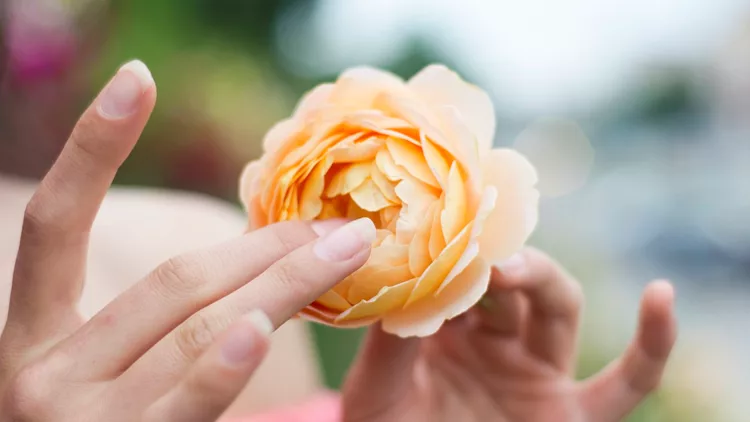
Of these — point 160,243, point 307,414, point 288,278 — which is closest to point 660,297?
point 288,278

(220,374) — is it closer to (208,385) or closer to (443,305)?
(208,385)

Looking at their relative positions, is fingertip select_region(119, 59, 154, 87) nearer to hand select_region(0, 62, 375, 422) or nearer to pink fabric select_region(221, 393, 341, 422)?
hand select_region(0, 62, 375, 422)

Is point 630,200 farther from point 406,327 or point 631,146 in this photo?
point 406,327

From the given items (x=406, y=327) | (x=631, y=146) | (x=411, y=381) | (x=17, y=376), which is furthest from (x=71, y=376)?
(x=631, y=146)

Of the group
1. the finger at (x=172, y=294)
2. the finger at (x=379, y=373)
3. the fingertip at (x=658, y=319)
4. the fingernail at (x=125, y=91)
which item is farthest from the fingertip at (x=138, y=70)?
the fingertip at (x=658, y=319)

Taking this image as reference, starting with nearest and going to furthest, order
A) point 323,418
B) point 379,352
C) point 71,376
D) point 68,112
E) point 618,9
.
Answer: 1. point 71,376
2. point 379,352
3. point 323,418
4. point 68,112
5. point 618,9
